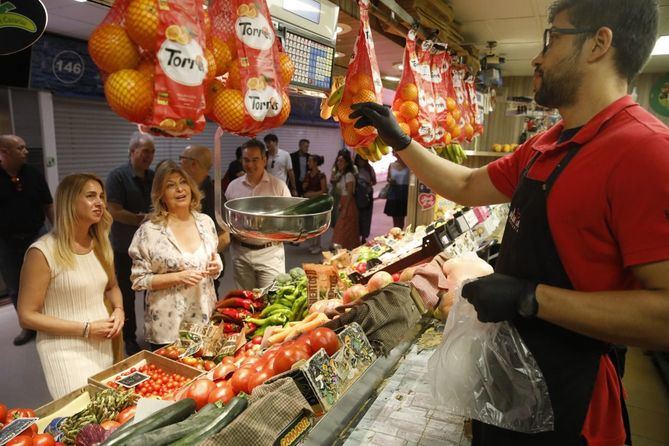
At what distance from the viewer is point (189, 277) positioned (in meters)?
3.13

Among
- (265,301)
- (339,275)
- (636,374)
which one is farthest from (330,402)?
(636,374)

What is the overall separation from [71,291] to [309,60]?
1997 mm

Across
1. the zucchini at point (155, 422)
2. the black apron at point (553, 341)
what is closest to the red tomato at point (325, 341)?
the zucchini at point (155, 422)

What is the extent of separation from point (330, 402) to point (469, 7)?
12.3 ft

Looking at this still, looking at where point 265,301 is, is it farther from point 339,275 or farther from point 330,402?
point 330,402

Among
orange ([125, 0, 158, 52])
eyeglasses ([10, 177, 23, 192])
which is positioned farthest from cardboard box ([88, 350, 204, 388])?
eyeglasses ([10, 177, 23, 192])

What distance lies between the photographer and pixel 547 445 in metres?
1.41

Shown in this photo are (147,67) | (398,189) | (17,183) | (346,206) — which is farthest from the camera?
(398,189)

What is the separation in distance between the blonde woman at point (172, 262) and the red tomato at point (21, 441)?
5.04 feet

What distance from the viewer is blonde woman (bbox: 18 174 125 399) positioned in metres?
2.60

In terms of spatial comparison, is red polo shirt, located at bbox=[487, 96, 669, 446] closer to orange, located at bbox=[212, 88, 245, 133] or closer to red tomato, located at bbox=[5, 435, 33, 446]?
orange, located at bbox=[212, 88, 245, 133]

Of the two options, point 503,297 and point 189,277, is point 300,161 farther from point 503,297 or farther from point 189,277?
point 503,297

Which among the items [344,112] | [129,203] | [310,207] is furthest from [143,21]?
[129,203]

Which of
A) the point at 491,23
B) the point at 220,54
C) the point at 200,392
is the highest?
the point at 491,23
